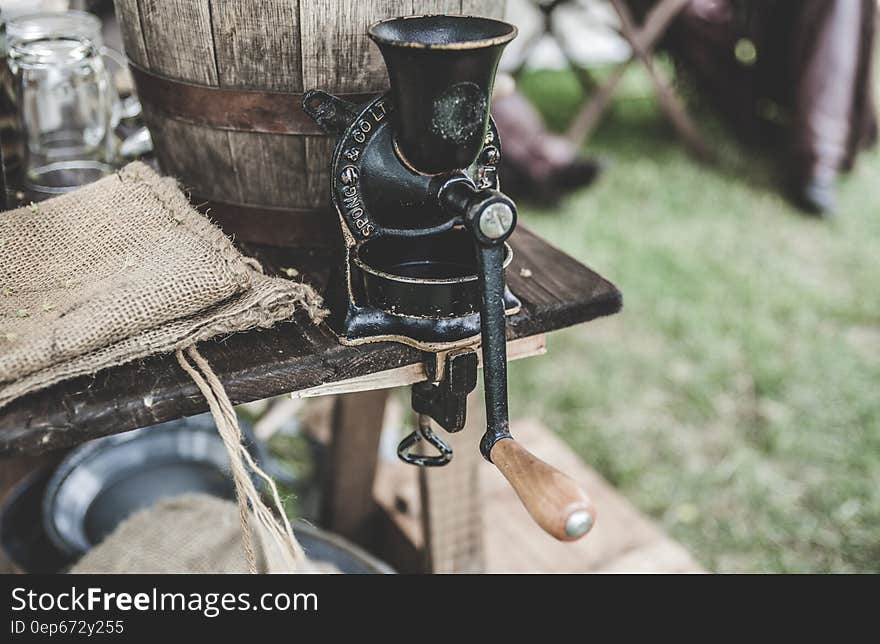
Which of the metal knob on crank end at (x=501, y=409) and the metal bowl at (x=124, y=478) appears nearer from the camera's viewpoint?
the metal knob on crank end at (x=501, y=409)

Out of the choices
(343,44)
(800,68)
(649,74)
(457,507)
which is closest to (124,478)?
(457,507)

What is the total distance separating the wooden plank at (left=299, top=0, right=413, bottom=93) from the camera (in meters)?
0.93

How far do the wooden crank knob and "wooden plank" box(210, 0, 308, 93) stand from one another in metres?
0.52

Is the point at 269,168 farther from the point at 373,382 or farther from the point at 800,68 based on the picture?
the point at 800,68

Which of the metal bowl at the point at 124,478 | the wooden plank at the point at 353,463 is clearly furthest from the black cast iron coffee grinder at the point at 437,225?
the metal bowl at the point at 124,478

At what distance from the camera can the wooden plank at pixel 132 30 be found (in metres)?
1.02

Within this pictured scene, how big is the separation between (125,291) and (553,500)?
0.48 meters

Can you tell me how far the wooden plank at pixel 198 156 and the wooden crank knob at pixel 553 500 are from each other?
55cm

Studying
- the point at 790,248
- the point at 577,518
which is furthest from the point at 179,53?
the point at 790,248

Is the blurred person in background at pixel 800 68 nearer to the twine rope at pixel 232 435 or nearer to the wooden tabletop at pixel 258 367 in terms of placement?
the wooden tabletop at pixel 258 367

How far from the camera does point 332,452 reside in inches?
68.8

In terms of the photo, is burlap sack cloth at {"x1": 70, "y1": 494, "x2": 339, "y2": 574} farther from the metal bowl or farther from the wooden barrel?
the wooden barrel

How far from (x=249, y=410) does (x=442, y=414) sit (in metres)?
1.53

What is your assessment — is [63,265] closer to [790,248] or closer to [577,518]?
[577,518]
